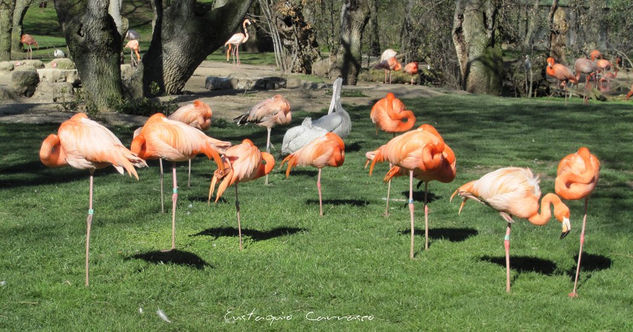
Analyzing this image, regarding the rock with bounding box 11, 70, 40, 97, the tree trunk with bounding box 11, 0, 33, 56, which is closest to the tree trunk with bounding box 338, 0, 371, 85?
the rock with bounding box 11, 70, 40, 97

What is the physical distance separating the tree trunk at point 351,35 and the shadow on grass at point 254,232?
15.2 metres

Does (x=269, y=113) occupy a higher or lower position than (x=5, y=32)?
lower

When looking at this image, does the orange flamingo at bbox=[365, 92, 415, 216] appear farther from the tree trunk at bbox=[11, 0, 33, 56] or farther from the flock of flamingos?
the tree trunk at bbox=[11, 0, 33, 56]

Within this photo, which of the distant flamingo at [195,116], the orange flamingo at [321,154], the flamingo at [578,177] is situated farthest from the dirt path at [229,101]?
the flamingo at [578,177]

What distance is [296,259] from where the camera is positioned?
6492mm

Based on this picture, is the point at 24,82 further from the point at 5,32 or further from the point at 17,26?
the point at 17,26

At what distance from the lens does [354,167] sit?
11.0 m

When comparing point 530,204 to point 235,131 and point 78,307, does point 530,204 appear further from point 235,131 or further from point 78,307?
point 235,131

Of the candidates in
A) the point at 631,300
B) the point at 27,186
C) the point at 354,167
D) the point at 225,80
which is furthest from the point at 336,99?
the point at 225,80

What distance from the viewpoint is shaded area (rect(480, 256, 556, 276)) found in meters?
6.35

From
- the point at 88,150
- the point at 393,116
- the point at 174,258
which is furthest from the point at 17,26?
the point at 88,150

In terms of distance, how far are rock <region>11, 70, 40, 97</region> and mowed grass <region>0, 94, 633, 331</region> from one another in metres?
6.88

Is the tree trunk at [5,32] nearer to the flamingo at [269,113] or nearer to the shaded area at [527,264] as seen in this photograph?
the flamingo at [269,113]

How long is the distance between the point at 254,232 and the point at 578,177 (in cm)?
305
